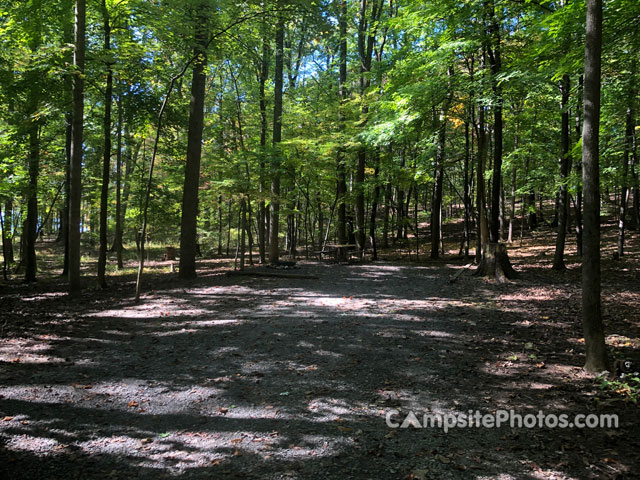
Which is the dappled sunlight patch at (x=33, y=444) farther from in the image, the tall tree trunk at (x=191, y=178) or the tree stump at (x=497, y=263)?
the tree stump at (x=497, y=263)

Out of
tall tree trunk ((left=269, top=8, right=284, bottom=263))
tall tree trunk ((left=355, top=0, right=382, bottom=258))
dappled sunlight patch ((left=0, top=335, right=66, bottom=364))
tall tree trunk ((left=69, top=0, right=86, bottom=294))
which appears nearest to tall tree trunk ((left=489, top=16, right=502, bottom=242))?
tall tree trunk ((left=355, top=0, right=382, bottom=258))

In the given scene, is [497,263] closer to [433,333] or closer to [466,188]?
[433,333]

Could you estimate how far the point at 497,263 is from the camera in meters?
10.9

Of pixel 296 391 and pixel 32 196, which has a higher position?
pixel 32 196

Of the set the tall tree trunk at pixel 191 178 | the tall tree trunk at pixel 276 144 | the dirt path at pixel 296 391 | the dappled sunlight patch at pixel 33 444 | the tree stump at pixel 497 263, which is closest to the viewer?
the dirt path at pixel 296 391

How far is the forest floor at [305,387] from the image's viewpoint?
3.06 m

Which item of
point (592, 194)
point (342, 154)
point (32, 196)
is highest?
point (342, 154)

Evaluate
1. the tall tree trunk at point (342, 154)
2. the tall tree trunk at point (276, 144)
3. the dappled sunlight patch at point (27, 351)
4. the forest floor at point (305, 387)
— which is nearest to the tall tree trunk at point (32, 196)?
the forest floor at point (305, 387)

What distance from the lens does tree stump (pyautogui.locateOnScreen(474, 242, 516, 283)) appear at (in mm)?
10750

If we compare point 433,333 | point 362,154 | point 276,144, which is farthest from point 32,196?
point 433,333

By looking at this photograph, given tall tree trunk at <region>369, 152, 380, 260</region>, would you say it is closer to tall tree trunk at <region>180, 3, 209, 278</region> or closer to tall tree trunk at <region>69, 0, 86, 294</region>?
tall tree trunk at <region>180, 3, 209, 278</region>

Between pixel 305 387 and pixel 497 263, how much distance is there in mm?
8630

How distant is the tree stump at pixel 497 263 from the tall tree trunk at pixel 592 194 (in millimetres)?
6259

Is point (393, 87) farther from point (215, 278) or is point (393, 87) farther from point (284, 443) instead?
point (284, 443)
